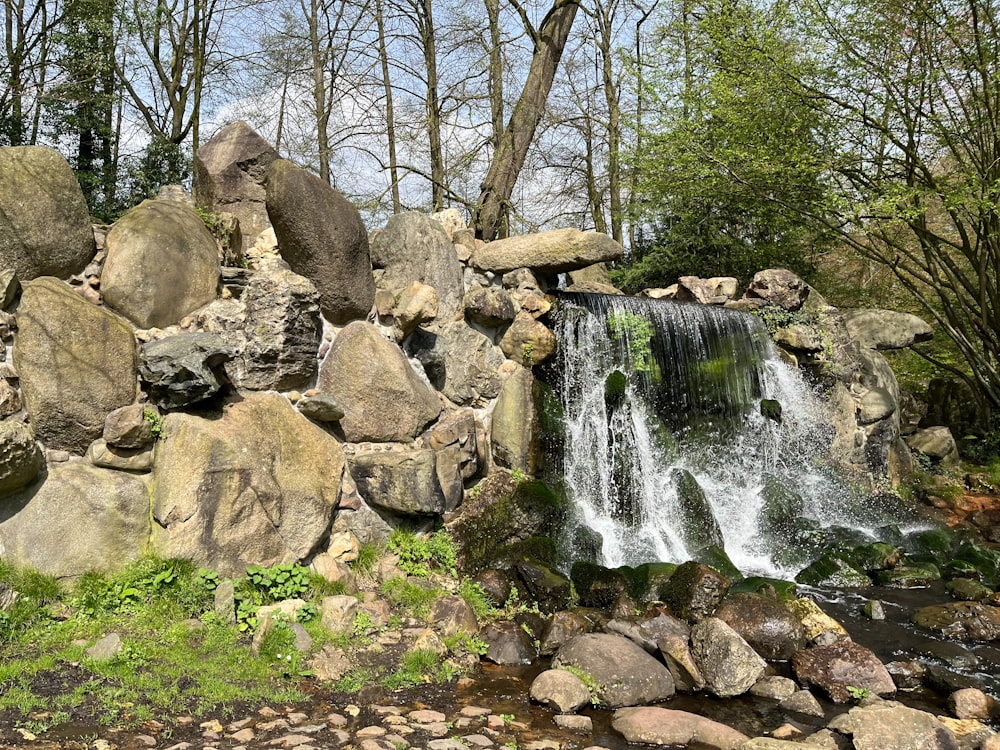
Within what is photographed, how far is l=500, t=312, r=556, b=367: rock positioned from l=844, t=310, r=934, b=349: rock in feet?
17.6

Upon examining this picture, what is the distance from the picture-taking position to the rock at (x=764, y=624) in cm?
493

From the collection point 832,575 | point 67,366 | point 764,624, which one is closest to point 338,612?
point 67,366

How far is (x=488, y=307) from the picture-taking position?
6.55 meters

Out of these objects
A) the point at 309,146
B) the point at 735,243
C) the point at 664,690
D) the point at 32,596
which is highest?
the point at 309,146

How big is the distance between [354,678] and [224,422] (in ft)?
6.08

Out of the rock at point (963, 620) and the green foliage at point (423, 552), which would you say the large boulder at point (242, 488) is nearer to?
the green foliage at point (423, 552)

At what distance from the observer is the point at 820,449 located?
882cm

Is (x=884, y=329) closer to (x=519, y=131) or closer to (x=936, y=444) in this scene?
(x=936, y=444)

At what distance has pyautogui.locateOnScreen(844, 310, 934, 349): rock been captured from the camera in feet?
33.0

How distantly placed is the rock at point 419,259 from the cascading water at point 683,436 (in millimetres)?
1295

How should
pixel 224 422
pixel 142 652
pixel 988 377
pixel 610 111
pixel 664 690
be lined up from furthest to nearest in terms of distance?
1. pixel 610 111
2. pixel 988 377
3. pixel 224 422
4. pixel 664 690
5. pixel 142 652

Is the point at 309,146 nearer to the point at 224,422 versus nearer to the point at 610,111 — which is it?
the point at 610,111

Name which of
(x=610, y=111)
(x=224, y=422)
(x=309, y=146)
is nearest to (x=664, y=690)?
(x=224, y=422)

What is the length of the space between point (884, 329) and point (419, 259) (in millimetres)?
6947
